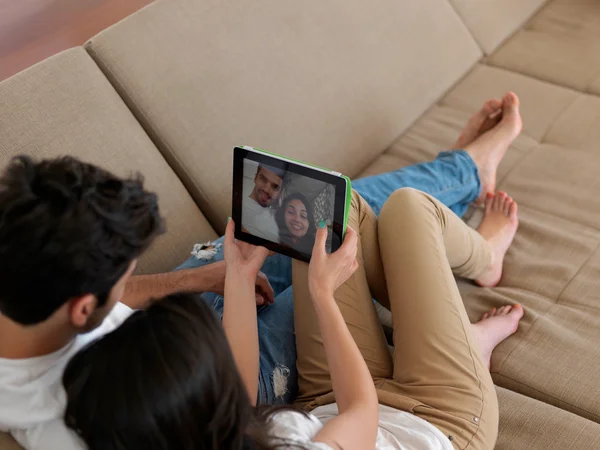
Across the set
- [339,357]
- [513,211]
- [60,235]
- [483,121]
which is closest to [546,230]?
[513,211]

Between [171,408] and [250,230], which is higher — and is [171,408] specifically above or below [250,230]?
above

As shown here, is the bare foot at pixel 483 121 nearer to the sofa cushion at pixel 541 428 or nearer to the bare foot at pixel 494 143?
the bare foot at pixel 494 143

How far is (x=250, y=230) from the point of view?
1.19m

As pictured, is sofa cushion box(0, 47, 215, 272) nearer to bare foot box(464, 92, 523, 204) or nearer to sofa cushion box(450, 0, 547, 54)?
bare foot box(464, 92, 523, 204)

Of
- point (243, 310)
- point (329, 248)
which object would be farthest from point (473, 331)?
point (243, 310)

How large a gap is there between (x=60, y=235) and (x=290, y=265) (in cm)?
74

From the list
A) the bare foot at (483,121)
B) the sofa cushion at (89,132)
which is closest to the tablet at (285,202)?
the sofa cushion at (89,132)

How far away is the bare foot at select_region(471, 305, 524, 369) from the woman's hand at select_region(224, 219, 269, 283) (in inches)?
17.1

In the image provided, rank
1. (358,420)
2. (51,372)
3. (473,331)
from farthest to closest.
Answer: (473,331) → (358,420) → (51,372)

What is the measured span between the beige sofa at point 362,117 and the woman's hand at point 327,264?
399 mm

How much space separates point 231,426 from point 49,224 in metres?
0.29

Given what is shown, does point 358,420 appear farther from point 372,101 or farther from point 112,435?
point 372,101

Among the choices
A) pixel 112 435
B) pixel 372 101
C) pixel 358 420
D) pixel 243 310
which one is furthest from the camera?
pixel 372 101

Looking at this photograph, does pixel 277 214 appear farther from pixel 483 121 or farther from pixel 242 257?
pixel 483 121
